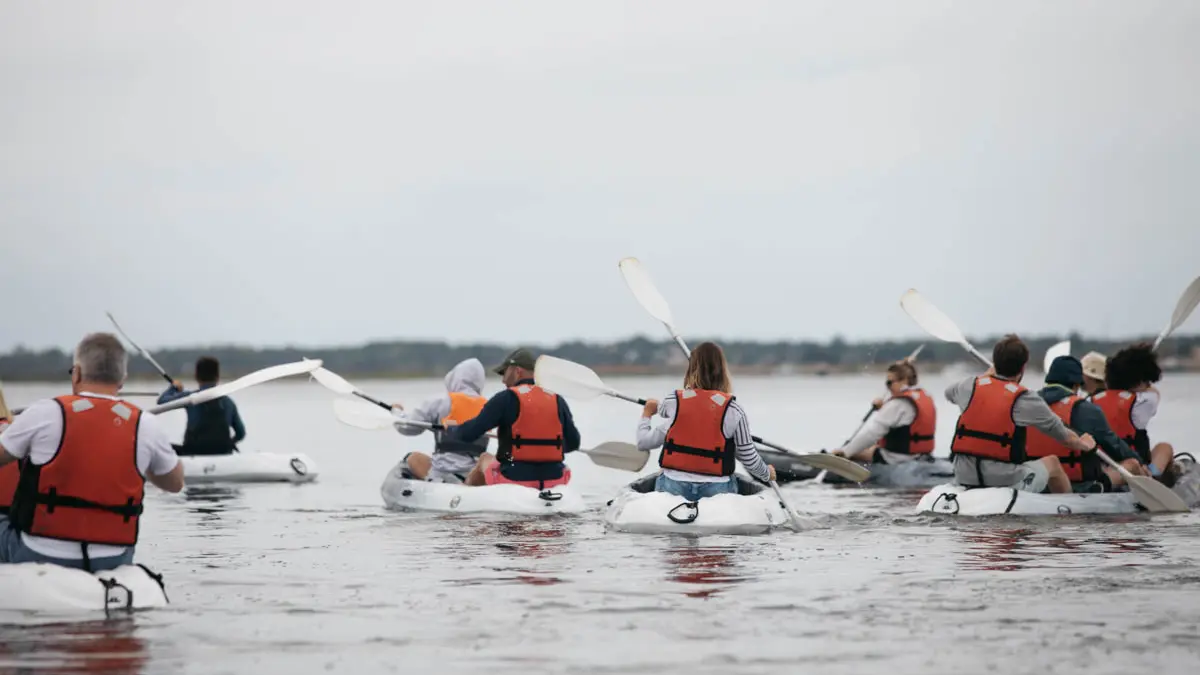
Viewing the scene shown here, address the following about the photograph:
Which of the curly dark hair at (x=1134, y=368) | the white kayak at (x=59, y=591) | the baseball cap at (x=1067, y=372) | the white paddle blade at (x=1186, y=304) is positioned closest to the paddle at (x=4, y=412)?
the white kayak at (x=59, y=591)

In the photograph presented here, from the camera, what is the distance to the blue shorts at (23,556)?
6.84 meters

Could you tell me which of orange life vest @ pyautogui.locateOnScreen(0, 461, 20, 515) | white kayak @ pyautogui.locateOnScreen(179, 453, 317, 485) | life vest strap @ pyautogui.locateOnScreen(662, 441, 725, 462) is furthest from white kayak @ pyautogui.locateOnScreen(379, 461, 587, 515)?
orange life vest @ pyautogui.locateOnScreen(0, 461, 20, 515)

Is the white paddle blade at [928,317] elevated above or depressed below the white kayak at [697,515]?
above

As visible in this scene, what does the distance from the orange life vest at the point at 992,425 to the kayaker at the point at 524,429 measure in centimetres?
297

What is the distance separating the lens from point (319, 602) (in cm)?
751

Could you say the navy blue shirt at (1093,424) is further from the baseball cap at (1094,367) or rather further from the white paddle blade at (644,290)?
the white paddle blade at (644,290)

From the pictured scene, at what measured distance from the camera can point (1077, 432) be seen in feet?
39.8

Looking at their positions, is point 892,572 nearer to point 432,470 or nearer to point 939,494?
point 939,494

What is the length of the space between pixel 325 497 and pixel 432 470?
2.37m

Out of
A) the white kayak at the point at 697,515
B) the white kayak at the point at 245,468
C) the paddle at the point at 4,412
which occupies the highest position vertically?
the paddle at the point at 4,412

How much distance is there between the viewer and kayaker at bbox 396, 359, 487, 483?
13.1 metres

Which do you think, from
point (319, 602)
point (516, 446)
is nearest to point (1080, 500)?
point (516, 446)

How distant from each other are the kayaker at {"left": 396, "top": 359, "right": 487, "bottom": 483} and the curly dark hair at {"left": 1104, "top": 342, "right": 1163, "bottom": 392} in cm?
526

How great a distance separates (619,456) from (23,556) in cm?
703
